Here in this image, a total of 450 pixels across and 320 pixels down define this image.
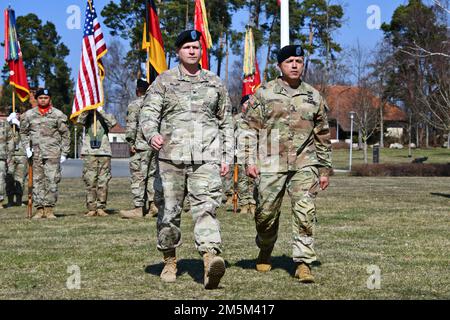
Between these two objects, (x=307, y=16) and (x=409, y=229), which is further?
(x=307, y=16)

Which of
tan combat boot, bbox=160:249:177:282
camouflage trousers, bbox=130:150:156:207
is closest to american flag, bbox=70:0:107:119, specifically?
camouflage trousers, bbox=130:150:156:207

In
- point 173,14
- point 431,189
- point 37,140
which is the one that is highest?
point 173,14

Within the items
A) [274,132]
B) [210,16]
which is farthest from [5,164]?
[210,16]

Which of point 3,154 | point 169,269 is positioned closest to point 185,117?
point 169,269

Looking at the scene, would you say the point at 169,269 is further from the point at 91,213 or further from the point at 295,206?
the point at 91,213

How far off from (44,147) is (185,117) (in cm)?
733

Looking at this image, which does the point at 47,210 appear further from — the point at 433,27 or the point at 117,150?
the point at 117,150

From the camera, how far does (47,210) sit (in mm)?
14406

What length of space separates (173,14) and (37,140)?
32322 millimetres

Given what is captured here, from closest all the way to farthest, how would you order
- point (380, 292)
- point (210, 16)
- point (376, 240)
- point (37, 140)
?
point (380, 292) < point (376, 240) < point (37, 140) < point (210, 16)

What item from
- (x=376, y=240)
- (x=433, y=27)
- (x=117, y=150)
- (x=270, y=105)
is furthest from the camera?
(x=117, y=150)

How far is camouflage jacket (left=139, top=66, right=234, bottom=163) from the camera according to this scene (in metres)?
7.53

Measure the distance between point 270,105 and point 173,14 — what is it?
3861cm

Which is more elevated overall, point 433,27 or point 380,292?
point 433,27
